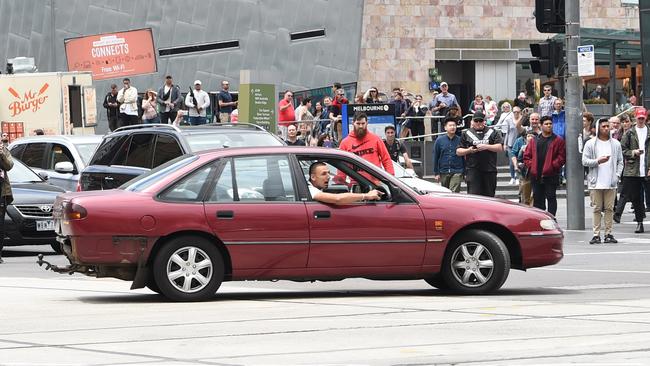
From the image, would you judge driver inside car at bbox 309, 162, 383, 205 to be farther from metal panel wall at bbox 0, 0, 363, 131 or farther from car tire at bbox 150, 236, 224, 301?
metal panel wall at bbox 0, 0, 363, 131

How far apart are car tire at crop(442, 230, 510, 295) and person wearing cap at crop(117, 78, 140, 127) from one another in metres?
24.3

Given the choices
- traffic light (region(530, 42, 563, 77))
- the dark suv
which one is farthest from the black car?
traffic light (region(530, 42, 563, 77))

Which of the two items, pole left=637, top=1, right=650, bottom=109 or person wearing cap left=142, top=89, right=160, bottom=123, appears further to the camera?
person wearing cap left=142, top=89, right=160, bottom=123

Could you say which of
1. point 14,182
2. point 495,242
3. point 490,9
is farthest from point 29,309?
point 490,9

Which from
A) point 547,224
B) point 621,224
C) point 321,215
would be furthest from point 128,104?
point 321,215

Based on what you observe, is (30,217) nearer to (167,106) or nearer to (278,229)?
(278,229)

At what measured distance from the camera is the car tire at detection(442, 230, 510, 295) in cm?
1371

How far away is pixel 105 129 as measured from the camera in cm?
4831

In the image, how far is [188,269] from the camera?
1316cm

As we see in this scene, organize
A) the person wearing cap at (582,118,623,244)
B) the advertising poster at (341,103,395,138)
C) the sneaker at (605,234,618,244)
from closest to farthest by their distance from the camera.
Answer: the person wearing cap at (582,118,623,244)
the sneaker at (605,234,618,244)
the advertising poster at (341,103,395,138)

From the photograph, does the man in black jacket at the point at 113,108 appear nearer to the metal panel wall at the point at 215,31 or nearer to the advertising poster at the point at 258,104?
the advertising poster at the point at 258,104

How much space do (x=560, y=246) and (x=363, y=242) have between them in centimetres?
193

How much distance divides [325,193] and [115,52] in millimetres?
33827

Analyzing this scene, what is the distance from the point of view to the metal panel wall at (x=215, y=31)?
48.9m
